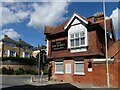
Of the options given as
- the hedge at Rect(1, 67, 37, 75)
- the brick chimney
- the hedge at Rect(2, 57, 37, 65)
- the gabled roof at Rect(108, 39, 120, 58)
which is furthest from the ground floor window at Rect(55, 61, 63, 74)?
the hedge at Rect(2, 57, 37, 65)

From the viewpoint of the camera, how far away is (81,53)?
23609mm

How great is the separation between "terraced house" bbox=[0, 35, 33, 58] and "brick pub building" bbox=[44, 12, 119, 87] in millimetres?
35942

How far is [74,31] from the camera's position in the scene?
2503 cm

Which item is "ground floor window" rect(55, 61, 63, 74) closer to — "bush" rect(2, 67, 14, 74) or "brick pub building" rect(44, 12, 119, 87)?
"brick pub building" rect(44, 12, 119, 87)

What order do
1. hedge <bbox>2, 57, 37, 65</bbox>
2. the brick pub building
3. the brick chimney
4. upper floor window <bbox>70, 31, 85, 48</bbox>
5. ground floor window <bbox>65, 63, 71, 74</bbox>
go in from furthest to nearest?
hedge <bbox>2, 57, 37, 65</bbox>, the brick chimney, ground floor window <bbox>65, 63, 71, 74</bbox>, upper floor window <bbox>70, 31, 85, 48</bbox>, the brick pub building

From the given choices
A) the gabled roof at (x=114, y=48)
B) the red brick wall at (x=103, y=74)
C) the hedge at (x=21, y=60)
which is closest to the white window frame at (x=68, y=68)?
the red brick wall at (x=103, y=74)

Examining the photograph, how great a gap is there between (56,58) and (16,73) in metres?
18.7

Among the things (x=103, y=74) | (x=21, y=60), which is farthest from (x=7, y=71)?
(x=103, y=74)

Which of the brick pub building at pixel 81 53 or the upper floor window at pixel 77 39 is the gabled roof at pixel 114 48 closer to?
the brick pub building at pixel 81 53

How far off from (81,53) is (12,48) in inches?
1756

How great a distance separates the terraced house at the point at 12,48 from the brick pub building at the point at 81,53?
35.9m

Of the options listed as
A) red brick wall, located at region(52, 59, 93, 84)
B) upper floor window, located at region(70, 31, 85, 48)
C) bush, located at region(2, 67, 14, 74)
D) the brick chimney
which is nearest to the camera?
red brick wall, located at region(52, 59, 93, 84)

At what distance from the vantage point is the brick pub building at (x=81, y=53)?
20.5 metres

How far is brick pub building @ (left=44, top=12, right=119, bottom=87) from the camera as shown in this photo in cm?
2048
